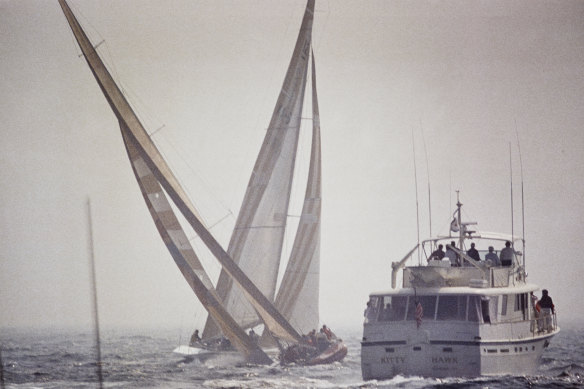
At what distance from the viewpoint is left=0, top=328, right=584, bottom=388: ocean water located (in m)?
21.0

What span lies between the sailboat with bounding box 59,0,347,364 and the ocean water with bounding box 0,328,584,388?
1.15 meters

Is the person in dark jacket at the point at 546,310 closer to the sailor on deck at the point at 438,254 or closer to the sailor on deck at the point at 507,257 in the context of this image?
the sailor on deck at the point at 507,257

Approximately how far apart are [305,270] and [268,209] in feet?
6.52

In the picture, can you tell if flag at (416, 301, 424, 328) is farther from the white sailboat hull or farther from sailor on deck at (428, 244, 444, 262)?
sailor on deck at (428, 244, 444, 262)

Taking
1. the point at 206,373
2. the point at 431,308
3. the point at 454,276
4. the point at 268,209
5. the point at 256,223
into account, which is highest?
the point at 268,209

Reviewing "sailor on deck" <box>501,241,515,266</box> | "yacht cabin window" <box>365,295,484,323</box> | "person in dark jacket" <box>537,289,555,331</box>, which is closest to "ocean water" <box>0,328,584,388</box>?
"person in dark jacket" <box>537,289,555,331</box>

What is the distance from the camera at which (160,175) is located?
25781mm

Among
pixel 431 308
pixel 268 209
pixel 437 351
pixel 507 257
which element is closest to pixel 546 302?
pixel 507 257

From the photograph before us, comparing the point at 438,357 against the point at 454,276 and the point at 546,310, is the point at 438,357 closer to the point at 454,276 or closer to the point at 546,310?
the point at 454,276

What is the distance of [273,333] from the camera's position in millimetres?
26156

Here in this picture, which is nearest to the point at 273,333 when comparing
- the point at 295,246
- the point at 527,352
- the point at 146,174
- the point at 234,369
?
the point at 234,369

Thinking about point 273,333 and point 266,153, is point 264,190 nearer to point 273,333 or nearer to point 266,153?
point 266,153

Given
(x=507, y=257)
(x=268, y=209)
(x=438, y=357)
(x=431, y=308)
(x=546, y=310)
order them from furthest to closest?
(x=268, y=209) → (x=546, y=310) → (x=507, y=257) → (x=431, y=308) → (x=438, y=357)

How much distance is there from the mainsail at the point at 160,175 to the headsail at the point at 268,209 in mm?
2454
